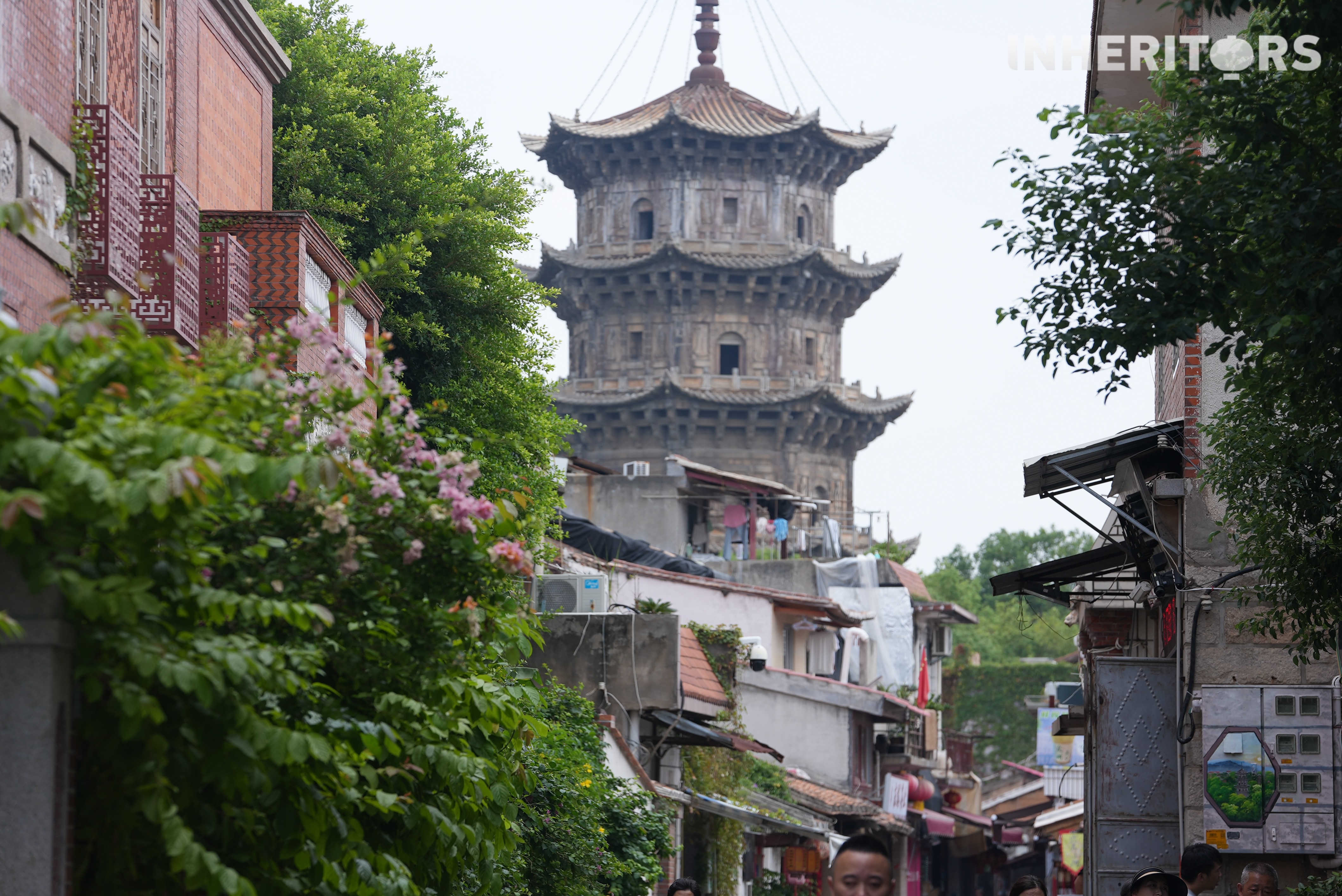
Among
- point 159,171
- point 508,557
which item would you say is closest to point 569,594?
point 159,171

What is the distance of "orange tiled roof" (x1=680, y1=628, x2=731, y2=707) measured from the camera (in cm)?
2684

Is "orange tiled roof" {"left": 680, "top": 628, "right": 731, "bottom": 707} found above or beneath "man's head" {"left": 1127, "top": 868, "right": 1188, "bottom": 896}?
beneath

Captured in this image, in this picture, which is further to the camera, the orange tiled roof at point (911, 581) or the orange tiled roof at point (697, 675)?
the orange tiled roof at point (911, 581)

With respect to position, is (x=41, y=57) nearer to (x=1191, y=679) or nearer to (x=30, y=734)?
(x=30, y=734)

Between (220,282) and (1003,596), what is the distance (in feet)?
271

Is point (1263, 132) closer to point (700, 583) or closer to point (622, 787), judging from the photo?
point (622, 787)

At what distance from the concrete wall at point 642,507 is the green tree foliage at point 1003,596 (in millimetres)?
42145

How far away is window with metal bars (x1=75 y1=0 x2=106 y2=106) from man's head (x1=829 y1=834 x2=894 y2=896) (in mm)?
9184

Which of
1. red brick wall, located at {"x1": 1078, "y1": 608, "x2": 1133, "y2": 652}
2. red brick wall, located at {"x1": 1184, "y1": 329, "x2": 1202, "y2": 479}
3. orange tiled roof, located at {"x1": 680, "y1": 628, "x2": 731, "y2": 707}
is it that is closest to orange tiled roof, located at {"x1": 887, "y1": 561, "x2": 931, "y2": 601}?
orange tiled roof, located at {"x1": 680, "y1": 628, "x2": 731, "y2": 707}

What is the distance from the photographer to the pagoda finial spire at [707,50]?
63531mm

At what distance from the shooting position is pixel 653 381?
199ft

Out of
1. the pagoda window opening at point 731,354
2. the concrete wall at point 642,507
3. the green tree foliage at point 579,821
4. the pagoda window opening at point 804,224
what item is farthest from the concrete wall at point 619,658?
the pagoda window opening at point 804,224

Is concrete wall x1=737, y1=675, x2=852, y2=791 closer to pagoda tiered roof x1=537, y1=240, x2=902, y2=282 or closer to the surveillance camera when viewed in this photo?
the surveillance camera

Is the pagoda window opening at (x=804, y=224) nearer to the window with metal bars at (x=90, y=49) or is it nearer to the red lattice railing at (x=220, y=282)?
the red lattice railing at (x=220, y=282)
